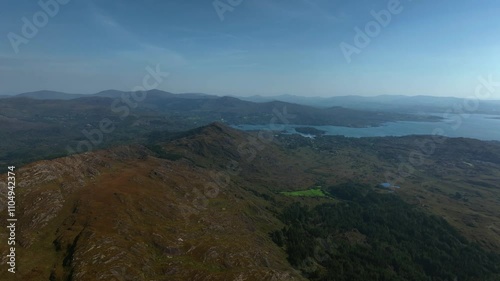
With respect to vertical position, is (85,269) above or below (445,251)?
above

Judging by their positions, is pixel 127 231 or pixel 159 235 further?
pixel 159 235

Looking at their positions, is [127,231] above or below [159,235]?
above

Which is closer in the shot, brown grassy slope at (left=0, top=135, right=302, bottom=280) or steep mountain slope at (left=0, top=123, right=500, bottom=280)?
brown grassy slope at (left=0, top=135, right=302, bottom=280)

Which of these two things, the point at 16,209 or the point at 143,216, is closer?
the point at 16,209

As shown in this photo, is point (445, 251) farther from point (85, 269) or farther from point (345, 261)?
point (85, 269)

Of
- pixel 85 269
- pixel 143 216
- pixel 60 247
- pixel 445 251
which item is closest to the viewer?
pixel 85 269

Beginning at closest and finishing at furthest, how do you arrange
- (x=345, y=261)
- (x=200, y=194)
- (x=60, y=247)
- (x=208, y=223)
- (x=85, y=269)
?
(x=85, y=269)
(x=60, y=247)
(x=208, y=223)
(x=345, y=261)
(x=200, y=194)

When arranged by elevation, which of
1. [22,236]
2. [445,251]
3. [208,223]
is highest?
[22,236]

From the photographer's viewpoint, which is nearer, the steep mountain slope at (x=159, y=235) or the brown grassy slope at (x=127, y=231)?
the brown grassy slope at (x=127, y=231)

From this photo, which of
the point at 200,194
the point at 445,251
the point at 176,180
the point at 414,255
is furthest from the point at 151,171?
the point at 445,251
